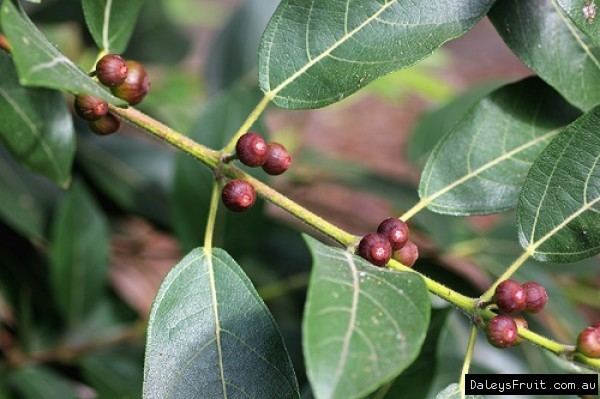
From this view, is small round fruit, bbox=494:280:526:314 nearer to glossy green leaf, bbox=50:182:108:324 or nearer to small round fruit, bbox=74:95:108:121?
small round fruit, bbox=74:95:108:121

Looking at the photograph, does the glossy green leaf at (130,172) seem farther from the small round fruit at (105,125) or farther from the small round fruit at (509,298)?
the small round fruit at (509,298)

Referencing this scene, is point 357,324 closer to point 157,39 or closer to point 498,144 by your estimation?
point 498,144

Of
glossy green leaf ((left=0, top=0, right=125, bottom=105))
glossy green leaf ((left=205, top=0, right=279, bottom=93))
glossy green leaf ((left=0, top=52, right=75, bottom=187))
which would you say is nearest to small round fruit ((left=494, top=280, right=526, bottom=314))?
glossy green leaf ((left=0, top=0, right=125, bottom=105))

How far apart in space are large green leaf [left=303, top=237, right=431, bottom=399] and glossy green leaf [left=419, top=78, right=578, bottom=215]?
27 centimetres

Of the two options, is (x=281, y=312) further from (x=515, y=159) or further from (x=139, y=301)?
(x=139, y=301)

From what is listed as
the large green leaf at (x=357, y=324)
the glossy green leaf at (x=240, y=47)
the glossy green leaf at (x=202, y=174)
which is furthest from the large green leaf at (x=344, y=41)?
the glossy green leaf at (x=240, y=47)

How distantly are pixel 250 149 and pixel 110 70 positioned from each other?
143 millimetres

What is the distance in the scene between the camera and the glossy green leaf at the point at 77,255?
4.22 ft

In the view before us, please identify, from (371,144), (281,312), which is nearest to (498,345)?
(281,312)

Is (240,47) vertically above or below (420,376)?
above

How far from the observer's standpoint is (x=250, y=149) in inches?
28.5

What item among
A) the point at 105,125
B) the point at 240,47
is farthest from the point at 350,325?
the point at 240,47

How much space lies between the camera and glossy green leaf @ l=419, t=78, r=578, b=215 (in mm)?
858

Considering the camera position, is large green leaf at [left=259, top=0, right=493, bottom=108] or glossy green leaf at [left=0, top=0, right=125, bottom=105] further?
large green leaf at [left=259, top=0, right=493, bottom=108]
